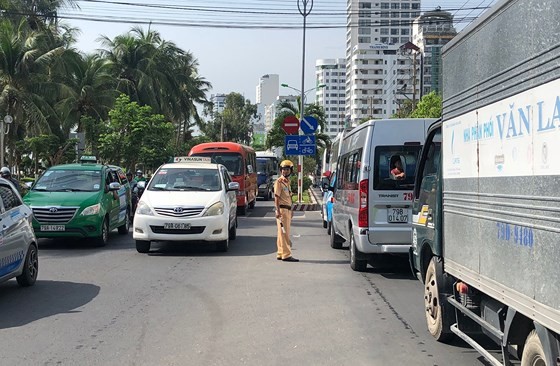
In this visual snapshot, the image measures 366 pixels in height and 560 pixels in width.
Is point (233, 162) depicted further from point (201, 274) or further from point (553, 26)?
point (553, 26)

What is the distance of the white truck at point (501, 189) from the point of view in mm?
3789

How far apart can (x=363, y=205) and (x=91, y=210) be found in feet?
20.3

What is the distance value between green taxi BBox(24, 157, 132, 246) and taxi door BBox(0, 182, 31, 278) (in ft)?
12.7

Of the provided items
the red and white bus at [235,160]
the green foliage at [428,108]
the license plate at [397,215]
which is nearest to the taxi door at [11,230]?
the license plate at [397,215]

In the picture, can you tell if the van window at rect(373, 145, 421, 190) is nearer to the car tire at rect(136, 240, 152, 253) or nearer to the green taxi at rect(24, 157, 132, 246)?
the car tire at rect(136, 240, 152, 253)

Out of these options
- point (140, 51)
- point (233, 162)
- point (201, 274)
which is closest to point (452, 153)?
point (201, 274)

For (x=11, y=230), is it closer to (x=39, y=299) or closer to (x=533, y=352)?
(x=39, y=299)

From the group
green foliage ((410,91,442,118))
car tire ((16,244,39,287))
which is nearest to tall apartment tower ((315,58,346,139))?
green foliage ((410,91,442,118))

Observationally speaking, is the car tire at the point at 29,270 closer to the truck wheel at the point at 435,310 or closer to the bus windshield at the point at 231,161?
the truck wheel at the point at 435,310

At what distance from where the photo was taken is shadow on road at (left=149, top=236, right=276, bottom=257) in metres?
12.9

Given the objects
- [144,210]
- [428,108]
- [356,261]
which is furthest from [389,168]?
[428,108]

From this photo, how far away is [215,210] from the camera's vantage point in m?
12.6

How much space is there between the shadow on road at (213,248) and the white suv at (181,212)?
0.31m

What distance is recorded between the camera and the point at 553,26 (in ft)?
12.3
